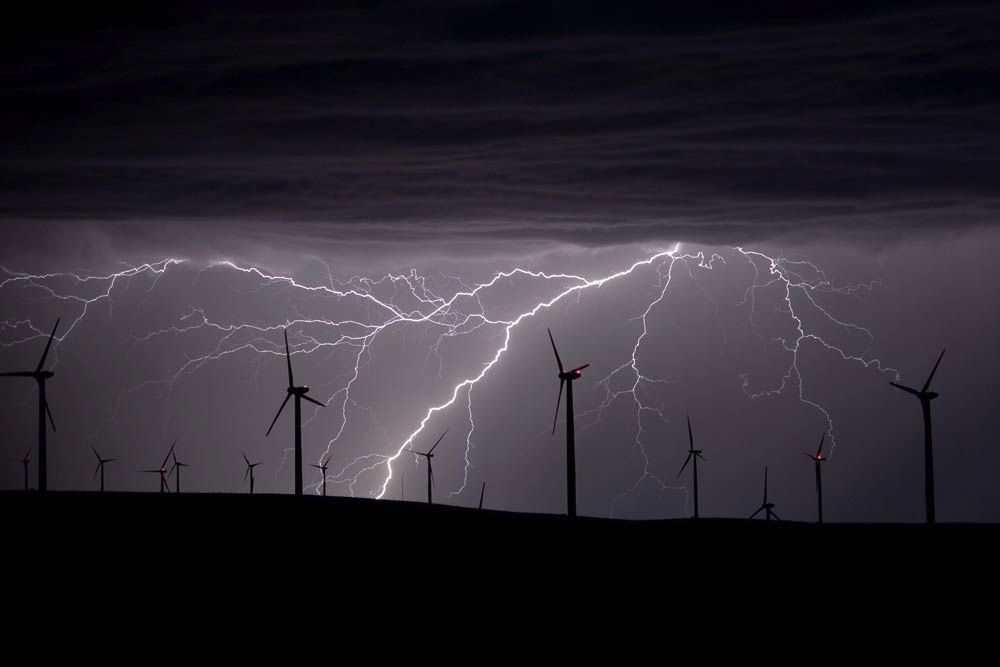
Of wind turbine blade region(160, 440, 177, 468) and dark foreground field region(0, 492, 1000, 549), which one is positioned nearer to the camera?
dark foreground field region(0, 492, 1000, 549)

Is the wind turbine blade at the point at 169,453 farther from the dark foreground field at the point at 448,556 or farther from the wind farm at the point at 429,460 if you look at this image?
the dark foreground field at the point at 448,556

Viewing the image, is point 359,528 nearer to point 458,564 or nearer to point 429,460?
point 458,564

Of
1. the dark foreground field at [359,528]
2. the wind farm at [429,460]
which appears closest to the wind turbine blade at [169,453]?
the wind farm at [429,460]

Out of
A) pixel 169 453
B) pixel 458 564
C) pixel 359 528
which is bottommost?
pixel 169 453

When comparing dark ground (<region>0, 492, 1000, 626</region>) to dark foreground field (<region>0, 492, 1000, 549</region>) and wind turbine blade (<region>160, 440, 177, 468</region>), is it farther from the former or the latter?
wind turbine blade (<region>160, 440, 177, 468</region>)

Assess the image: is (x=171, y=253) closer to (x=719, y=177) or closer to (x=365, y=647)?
(x=719, y=177)

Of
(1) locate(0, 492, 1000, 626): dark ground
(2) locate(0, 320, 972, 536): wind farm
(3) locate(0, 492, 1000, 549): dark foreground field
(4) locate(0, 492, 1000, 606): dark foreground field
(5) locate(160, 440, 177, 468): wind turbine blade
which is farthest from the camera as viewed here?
(5) locate(160, 440, 177, 468): wind turbine blade

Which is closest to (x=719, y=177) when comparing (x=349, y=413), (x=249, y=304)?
(x=249, y=304)

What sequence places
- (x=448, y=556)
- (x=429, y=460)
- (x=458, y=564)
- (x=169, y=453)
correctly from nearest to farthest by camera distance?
(x=458, y=564), (x=448, y=556), (x=429, y=460), (x=169, y=453)

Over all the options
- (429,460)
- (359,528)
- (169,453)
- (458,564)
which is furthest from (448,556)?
(169,453)

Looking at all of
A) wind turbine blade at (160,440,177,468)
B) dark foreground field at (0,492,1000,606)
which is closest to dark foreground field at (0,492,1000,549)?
dark foreground field at (0,492,1000,606)

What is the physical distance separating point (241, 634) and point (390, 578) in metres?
1.97

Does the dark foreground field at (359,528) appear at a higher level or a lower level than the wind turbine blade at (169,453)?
Answer: higher

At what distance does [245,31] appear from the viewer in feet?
41.2
